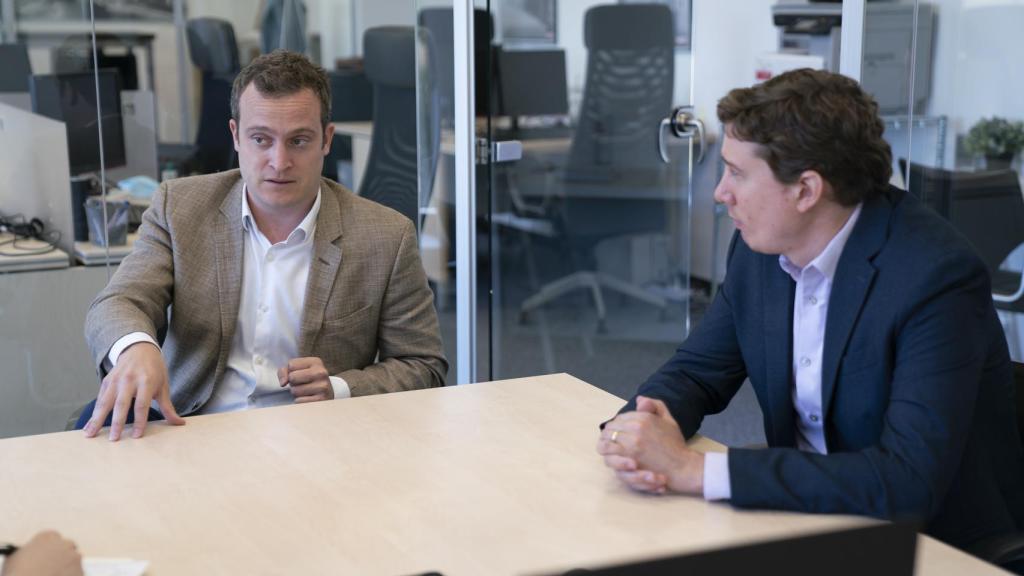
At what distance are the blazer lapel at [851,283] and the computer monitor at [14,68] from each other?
9.48 feet

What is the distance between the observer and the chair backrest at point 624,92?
4.53m

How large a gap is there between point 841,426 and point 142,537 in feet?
3.64

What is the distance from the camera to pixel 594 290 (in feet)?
15.4

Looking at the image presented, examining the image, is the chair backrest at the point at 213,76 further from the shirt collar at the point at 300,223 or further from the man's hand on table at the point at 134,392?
the man's hand on table at the point at 134,392

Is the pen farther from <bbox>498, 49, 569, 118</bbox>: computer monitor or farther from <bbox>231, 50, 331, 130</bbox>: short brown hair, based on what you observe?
<bbox>498, 49, 569, 118</bbox>: computer monitor

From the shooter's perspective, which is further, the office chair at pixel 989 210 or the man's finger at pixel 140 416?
the office chair at pixel 989 210

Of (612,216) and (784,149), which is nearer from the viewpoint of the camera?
(784,149)

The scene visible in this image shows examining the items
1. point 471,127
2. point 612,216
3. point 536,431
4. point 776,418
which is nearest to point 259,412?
point 536,431

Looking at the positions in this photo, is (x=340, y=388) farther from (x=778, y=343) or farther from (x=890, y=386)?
(x=890, y=386)

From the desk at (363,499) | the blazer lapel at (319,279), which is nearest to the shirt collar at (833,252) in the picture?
the desk at (363,499)

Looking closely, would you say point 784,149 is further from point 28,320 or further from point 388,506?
point 28,320

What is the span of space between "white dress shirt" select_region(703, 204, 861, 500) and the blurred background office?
2.08m

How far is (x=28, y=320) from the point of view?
3.79m

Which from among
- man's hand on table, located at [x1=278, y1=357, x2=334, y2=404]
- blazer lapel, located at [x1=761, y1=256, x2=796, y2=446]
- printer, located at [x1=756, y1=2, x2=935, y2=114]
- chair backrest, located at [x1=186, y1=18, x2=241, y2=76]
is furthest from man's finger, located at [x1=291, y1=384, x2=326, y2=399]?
printer, located at [x1=756, y1=2, x2=935, y2=114]
